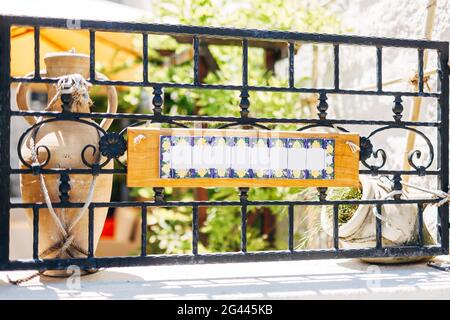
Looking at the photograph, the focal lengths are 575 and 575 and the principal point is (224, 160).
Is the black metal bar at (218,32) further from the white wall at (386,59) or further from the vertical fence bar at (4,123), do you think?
the white wall at (386,59)

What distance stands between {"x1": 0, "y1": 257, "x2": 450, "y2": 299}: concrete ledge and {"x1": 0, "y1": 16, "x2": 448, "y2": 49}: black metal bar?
0.84 meters

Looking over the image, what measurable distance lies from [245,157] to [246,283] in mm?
428

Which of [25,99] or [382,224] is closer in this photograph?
[25,99]

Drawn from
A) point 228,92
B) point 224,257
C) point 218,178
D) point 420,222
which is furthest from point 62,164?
point 228,92

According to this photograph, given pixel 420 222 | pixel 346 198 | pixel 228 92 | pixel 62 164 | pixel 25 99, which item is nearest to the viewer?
pixel 62 164

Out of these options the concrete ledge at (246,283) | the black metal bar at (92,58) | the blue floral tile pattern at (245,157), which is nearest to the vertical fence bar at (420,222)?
the concrete ledge at (246,283)

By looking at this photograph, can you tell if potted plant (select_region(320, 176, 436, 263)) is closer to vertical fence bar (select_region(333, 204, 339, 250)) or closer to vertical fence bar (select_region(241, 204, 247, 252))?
vertical fence bar (select_region(333, 204, 339, 250))

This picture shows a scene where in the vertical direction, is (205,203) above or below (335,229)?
above

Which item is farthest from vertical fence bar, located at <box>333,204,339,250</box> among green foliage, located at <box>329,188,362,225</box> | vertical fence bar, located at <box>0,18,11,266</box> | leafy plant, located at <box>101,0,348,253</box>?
leafy plant, located at <box>101,0,348,253</box>

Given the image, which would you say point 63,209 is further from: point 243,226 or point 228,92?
point 228,92

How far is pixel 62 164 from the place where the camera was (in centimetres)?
190

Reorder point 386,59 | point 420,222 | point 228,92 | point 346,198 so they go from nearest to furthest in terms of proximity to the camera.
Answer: point 420,222, point 346,198, point 386,59, point 228,92

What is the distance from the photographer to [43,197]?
6.30ft

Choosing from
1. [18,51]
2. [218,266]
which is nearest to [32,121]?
[218,266]
